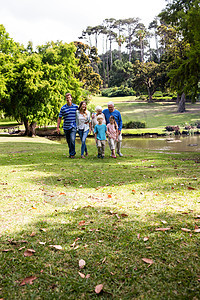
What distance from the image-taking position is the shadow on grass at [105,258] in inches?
92.5

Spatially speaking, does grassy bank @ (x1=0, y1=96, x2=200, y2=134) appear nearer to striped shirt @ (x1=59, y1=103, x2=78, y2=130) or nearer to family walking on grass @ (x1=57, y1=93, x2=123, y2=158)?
family walking on grass @ (x1=57, y1=93, x2=123, y2=158)

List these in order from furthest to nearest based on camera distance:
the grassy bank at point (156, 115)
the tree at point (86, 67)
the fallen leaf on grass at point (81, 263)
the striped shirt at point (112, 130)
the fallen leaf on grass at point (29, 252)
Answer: the tree at point (86, 67), the grassy bank at point (156, 115), the striped shirt at point (112, 130), the fallen leaf on grass at point (29, 252), the fallen leaf on grass at point (81, 263)

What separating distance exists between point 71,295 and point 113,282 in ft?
1.32

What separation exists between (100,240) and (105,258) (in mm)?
413

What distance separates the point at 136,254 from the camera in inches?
114

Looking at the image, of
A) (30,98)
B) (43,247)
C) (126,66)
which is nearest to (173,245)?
(43,247)

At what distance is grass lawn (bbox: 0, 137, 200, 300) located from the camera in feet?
7.87

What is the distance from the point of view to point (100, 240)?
3.24 meters

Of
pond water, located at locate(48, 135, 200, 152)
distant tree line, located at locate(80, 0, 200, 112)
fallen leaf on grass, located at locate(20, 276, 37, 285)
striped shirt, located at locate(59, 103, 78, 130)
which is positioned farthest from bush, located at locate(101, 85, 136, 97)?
fallen leaf on grass, located at locate(20, 276, 37, 285)

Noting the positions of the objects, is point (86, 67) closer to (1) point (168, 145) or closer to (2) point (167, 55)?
(2) point (167, 55)

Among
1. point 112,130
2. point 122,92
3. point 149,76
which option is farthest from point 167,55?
point 112,130

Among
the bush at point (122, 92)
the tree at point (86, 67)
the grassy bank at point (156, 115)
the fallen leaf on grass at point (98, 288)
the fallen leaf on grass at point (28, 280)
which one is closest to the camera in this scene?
the fallen leaf on grass at point (98, 288)

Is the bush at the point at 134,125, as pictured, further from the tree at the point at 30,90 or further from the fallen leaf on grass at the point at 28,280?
the fallen leaf on grass at the point at 28,280

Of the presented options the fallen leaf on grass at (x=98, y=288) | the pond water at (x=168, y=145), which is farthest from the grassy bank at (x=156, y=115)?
the fallen leaf on grass at (x=98, y=288)
